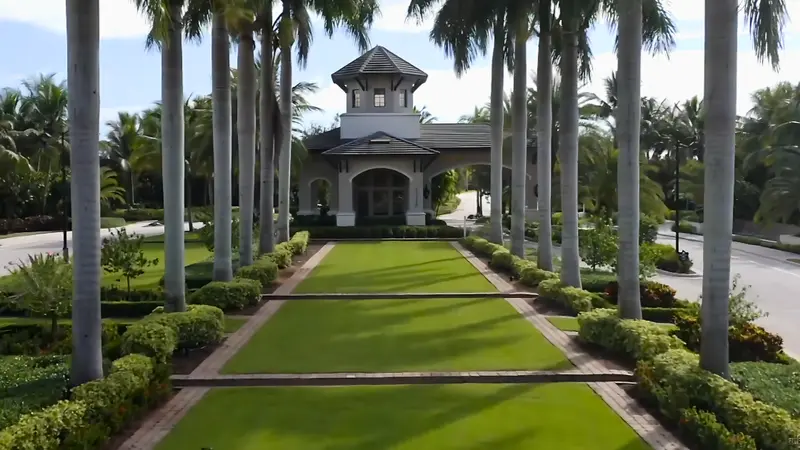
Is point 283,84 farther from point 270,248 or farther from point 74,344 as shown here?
point 74,344

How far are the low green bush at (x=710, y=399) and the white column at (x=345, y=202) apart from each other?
29439 millimetres

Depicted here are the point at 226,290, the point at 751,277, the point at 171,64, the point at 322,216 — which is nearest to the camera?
the point at 171,64

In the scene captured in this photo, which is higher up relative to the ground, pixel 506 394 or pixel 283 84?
pixel 283 84

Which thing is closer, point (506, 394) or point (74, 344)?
point (74, 344)

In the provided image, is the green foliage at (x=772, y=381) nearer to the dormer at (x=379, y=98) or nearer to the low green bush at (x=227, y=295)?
the low green bush at (x=227, y=295)

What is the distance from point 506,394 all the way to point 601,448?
6.84ft

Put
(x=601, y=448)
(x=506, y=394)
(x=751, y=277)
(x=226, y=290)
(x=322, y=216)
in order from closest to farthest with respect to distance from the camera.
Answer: (x=601, y=448) < (x=506, y=394) < (x=226, y=290) < (x=751, y=277) < (x=322, y=216)

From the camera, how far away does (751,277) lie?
25.9 meters

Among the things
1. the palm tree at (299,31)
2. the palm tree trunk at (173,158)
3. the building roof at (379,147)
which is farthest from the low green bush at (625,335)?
the building roof at (379,147)

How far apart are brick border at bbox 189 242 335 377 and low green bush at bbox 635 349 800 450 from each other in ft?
20.0

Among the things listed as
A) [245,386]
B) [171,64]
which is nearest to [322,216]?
[171,64]

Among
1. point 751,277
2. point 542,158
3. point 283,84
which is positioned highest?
point 283,84

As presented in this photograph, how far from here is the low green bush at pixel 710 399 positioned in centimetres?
734

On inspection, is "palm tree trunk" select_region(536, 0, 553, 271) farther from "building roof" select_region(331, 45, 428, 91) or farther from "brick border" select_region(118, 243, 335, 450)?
"building roof" select_region(331, 45, 428, 91)
